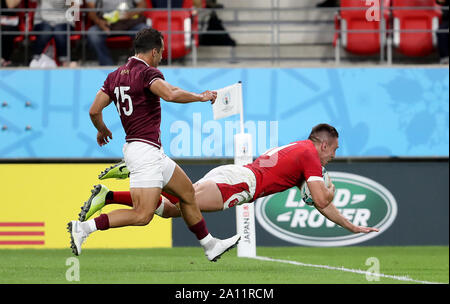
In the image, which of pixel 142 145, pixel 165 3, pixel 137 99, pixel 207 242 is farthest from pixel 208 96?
pixel 165 3

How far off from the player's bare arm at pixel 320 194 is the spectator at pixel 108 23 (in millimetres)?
8562

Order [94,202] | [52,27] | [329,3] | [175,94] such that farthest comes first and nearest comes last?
[329,3] < [52,27] < [94,202] < [175,94]

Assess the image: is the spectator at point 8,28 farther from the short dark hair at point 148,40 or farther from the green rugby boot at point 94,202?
the short dark hair at point 148,40

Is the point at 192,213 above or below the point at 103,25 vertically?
below

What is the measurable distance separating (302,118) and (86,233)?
8.74 meters

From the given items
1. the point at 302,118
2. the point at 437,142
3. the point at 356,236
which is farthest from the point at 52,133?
the point at 437,142

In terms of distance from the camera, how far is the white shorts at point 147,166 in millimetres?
8156

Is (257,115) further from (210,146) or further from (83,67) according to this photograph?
(83,67)

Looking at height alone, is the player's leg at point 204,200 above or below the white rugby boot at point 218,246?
above

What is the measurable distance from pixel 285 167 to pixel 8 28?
9.48m

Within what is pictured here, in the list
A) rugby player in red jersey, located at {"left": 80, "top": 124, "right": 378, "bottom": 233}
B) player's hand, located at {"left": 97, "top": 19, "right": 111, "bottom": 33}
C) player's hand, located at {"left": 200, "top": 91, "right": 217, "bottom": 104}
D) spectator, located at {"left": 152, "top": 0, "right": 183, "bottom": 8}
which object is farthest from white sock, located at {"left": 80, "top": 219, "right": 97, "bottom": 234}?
spectator, located at {"left": 152, "top": 0, "right": 183, "bottom": 8}

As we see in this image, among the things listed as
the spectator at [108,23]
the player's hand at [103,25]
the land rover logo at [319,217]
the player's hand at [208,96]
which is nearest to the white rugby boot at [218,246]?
the player's hand at [208,96]

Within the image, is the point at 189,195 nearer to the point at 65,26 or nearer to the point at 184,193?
the point at 184,193

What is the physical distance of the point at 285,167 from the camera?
914 cm
